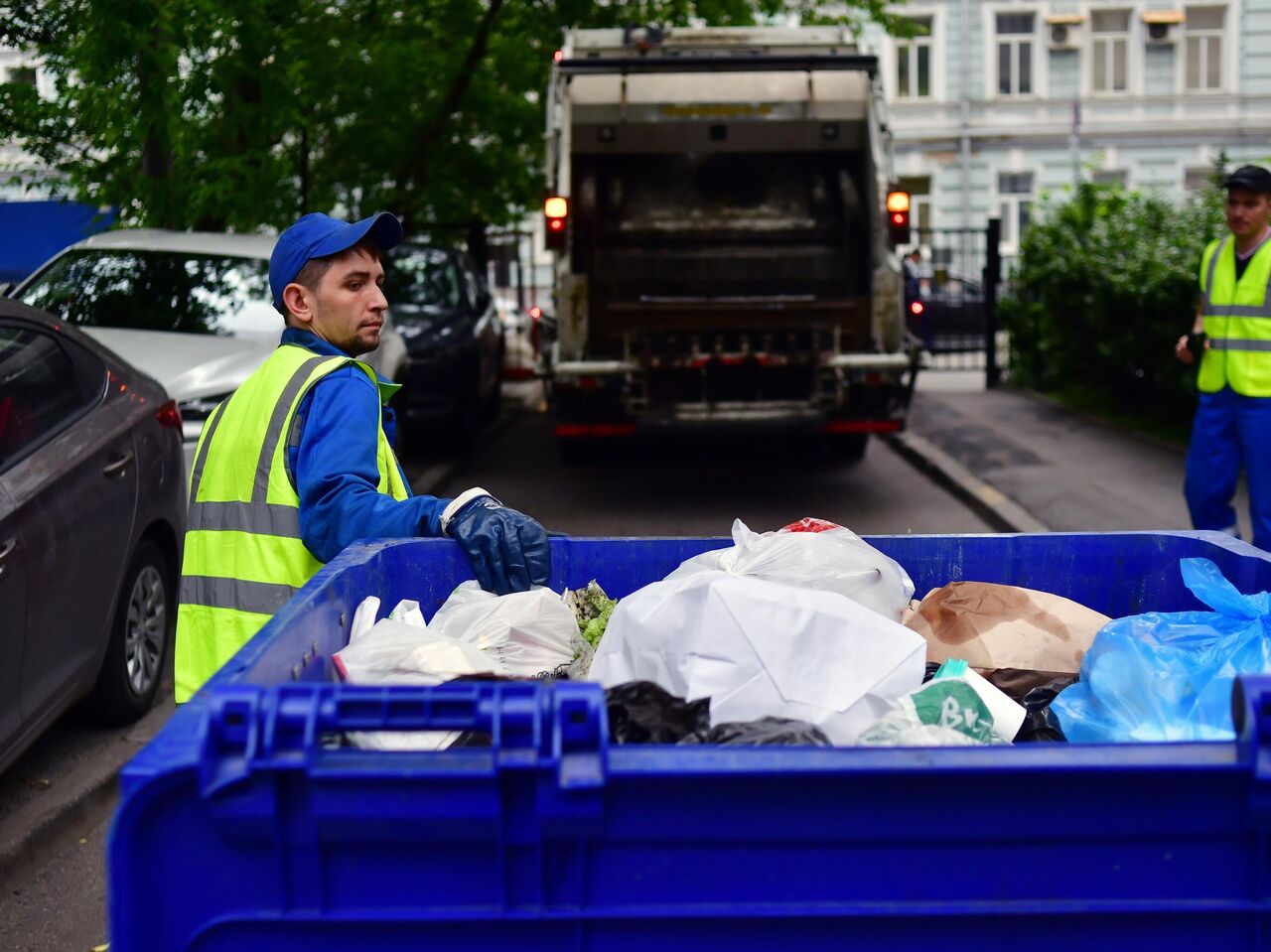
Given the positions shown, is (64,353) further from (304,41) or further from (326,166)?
(326,166)

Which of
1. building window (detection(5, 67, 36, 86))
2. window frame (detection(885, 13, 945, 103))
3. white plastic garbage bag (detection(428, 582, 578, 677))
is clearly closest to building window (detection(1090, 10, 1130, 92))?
window frame (detection(885, 13, 945, 103))

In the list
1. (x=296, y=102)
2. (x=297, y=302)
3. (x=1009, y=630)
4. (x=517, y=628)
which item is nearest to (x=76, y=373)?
(x=297, y=302)

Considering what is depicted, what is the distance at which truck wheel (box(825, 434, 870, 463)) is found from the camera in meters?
11.4

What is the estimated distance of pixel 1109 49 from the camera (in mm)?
35094

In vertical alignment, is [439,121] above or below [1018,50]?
below

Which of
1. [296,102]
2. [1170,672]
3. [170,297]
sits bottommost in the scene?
[1170,672]

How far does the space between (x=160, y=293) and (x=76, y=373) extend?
304 cm

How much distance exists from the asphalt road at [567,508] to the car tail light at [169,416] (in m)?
1.06

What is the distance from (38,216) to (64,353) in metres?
5.63

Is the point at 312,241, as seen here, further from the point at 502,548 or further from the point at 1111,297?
the point at 1111,297

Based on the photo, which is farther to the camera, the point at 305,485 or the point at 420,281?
the point at 420,281

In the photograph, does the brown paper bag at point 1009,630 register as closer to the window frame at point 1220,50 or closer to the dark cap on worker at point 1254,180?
the dark cap on worker at point 1254,180

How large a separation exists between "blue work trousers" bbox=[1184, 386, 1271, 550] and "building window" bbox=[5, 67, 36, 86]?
6999 mm

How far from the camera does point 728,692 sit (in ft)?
6.72
